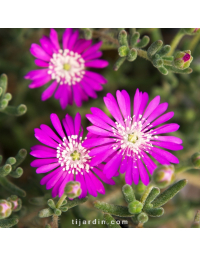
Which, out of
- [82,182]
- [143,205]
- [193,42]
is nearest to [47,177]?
[82,182]

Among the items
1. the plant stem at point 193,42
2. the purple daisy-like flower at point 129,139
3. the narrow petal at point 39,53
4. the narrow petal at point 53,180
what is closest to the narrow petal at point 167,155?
the purple daisy-like flower at point 129,139

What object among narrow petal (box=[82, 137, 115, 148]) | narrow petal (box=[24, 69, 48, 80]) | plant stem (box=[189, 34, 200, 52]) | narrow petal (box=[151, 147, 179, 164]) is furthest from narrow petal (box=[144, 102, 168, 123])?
plant stem (box=[189, 34, 200, 52])

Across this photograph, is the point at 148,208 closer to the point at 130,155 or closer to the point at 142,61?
the point at 130,155

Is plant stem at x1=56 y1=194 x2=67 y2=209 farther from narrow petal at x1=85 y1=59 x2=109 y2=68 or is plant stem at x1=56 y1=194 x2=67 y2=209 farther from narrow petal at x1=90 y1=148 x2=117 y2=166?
narrow petal at x1=85 y1=59 x2=109 y2=68

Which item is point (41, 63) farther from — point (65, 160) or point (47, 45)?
point (65, 160)

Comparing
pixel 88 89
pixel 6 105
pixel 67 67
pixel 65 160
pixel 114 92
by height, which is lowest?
pixel 65 160

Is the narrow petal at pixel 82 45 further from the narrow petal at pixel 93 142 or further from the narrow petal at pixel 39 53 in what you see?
the narrow petal at pixel 93 142
